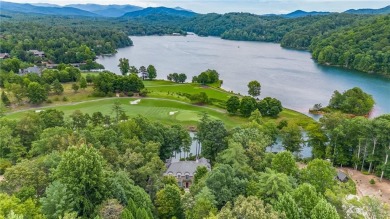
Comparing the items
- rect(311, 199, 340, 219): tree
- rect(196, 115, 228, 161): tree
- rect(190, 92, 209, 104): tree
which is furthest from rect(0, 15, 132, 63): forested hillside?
rect(311, 199, 340, 219): tree

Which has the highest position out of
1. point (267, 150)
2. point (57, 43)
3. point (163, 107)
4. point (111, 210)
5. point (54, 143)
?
point (57, 43)

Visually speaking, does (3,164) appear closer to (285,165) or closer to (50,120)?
(50,120)

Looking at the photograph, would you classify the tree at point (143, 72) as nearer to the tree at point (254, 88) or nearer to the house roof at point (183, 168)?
the tree at point (254, 88)

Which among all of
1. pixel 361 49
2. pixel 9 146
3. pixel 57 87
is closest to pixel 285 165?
pixel 9 146

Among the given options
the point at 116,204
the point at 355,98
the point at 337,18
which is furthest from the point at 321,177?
the point at 337,18

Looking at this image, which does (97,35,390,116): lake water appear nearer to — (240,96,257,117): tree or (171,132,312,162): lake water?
(240,96,257,117): tree

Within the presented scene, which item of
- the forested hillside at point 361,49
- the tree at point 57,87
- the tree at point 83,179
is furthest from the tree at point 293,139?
the forested hillside at point 361,49
